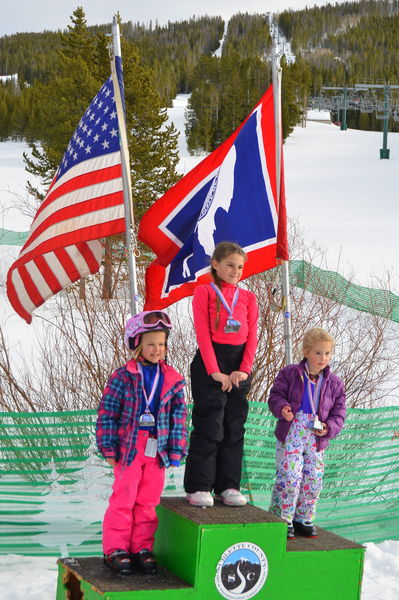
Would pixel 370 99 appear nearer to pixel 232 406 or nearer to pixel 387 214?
pixel 387 214

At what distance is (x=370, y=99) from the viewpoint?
3593 inches

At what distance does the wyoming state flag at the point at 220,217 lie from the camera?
630cm

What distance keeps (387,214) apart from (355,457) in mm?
31945

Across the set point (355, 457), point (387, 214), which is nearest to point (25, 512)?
point (355, 457)

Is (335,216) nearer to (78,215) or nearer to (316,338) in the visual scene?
(78,215)

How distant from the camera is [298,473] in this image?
5254 mm

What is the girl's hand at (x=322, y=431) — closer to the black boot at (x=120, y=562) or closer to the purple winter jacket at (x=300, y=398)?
the purple winter jacket at (x=300, y=398)

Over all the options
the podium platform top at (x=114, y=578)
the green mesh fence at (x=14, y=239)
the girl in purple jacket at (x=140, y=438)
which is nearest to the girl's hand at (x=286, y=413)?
the girl in purple jacket at (x=140, y=438)

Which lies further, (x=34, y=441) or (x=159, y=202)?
(x=34, y=441)

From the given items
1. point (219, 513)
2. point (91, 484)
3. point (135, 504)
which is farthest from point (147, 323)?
point (91, 484)

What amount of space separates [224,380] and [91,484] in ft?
6.69

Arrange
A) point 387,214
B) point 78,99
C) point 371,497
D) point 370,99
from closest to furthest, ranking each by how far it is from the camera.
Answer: point 371,497, point 78,99, point 387,214, point 370,99

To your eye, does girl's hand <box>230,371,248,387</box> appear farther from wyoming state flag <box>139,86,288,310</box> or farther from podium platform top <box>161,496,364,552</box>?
wyoming state flag <box>139,86,288,310</box>

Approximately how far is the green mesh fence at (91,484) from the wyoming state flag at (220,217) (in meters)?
1.17
